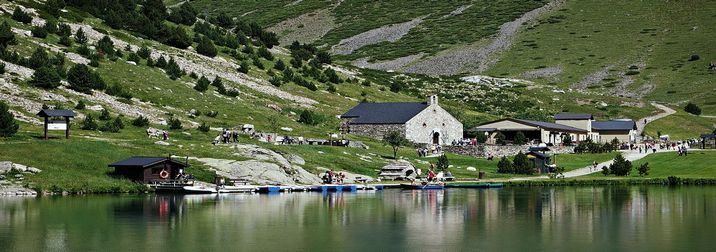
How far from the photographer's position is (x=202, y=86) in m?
131

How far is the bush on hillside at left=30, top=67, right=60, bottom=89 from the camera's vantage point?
107812 millimetres

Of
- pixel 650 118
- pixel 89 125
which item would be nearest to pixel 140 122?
pixel 89 125

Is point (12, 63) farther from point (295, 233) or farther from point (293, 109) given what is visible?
point (295, 233)

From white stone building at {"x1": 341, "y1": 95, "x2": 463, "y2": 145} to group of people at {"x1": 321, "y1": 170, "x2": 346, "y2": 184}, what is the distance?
109ft

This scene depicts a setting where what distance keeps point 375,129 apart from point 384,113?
3158 millimetres

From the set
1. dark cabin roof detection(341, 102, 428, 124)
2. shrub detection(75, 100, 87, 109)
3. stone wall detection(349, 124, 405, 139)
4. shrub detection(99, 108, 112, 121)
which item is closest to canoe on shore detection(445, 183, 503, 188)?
stone wall detection(349, 124, 405, 139)

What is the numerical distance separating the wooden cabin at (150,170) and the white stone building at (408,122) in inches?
1842

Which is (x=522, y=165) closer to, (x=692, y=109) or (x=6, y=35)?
(x=6, y=35)

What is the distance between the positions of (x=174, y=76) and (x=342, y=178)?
5400 centimetres

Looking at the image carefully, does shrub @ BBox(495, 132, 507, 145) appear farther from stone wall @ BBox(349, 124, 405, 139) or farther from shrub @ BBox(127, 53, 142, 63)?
shrub @ BBox(127, 53, 142, 63)

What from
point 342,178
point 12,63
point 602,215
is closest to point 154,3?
point 12,63

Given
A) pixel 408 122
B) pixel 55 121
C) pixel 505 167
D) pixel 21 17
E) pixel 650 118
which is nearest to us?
pixel 55 121

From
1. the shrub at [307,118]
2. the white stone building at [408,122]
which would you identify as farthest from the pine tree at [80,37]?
the white stone building at [408,122]

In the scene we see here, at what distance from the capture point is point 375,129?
12319cm
